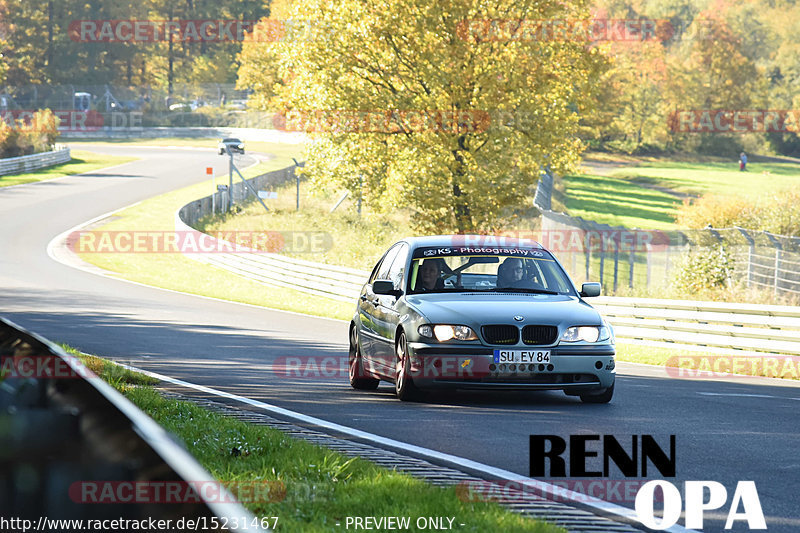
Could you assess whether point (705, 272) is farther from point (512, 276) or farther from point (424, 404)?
point (424, 404)

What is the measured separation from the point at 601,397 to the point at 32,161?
5760 centimetres

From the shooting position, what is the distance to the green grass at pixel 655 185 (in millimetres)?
60219

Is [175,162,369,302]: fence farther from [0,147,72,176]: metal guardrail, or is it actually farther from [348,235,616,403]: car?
[0,147,72,176]: metal guardrail

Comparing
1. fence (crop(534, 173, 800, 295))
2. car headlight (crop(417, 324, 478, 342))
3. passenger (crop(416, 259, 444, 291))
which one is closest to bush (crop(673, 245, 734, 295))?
fence (crop(534, 173, 800, 295))

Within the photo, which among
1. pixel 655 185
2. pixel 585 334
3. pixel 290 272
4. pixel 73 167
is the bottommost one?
pixel 655 185

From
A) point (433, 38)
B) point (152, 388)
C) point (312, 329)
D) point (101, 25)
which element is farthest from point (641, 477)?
point (101, 25)

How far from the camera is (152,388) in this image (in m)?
10.7

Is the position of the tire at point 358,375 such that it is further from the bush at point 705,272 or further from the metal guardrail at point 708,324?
the bush at point 705,272

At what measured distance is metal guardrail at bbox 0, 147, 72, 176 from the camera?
60.1 metres

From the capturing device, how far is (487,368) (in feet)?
33.7

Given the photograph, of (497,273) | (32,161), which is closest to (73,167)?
(32,161)

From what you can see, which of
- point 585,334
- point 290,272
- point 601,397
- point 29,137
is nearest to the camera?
point 585,334

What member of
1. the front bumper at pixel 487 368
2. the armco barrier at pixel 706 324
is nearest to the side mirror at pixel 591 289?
the front bumper at pixel 487 368

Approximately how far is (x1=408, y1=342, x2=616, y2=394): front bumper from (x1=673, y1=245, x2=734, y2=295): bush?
14.3 m
